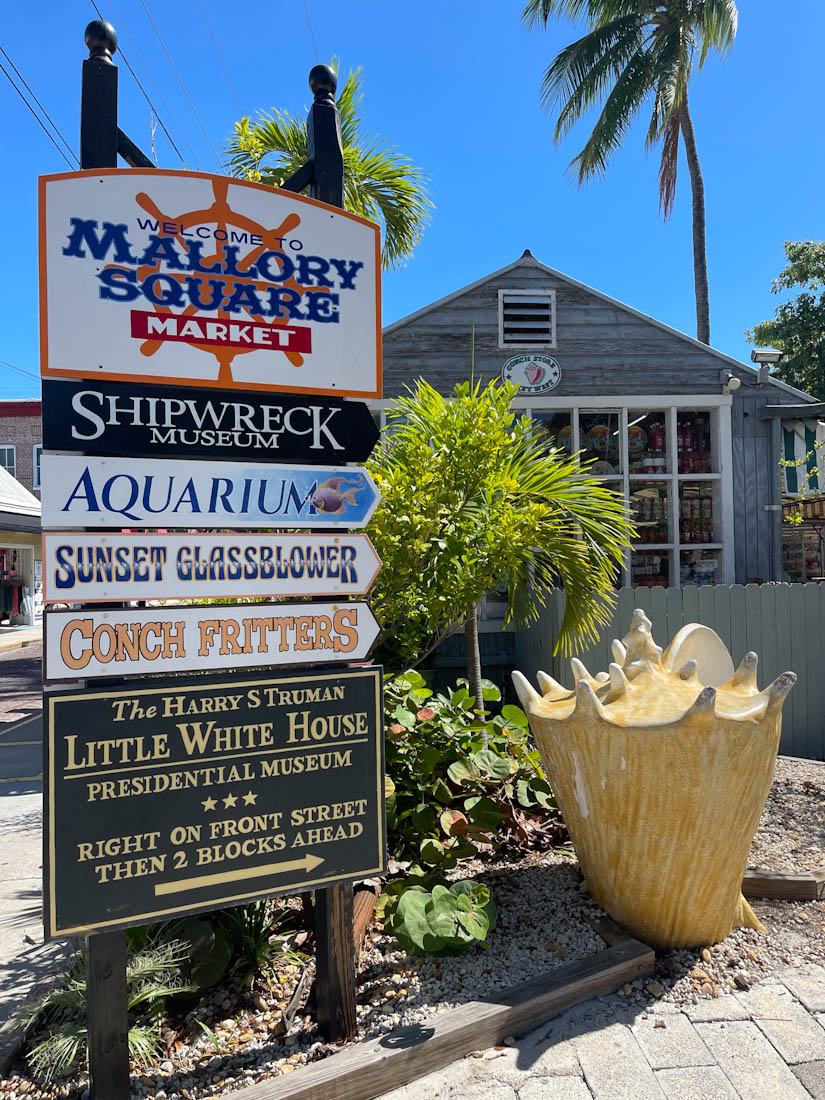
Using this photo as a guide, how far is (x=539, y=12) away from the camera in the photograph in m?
14.0

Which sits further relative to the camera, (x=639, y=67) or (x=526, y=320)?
(x=639, y=67)

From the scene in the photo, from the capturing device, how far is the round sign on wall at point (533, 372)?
763cm

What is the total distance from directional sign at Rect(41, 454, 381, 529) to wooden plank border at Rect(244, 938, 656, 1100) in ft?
5.52

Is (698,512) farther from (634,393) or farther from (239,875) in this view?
(239,875)

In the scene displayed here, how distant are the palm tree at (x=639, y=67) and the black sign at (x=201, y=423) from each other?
1328 cm

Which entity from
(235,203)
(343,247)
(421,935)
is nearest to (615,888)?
(421,935)

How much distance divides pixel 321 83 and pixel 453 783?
317cm

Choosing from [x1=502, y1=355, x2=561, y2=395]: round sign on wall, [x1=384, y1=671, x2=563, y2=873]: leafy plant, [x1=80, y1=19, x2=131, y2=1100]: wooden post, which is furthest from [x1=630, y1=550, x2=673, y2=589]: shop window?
[x1=80, y1=19, x2=131, y2=1100]: wooden post

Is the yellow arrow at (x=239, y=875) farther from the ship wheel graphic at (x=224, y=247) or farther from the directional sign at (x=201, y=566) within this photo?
the ship wheel graphic at (x=224, y=247)

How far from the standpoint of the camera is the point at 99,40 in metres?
2.31

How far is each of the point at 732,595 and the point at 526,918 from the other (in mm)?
4323

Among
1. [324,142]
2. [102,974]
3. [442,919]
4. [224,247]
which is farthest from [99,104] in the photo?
[442,919]

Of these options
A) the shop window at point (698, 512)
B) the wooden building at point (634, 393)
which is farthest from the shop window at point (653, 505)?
the shop window at point (698, 512)

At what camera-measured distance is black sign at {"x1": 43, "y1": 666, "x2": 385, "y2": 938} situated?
2.15 metres
